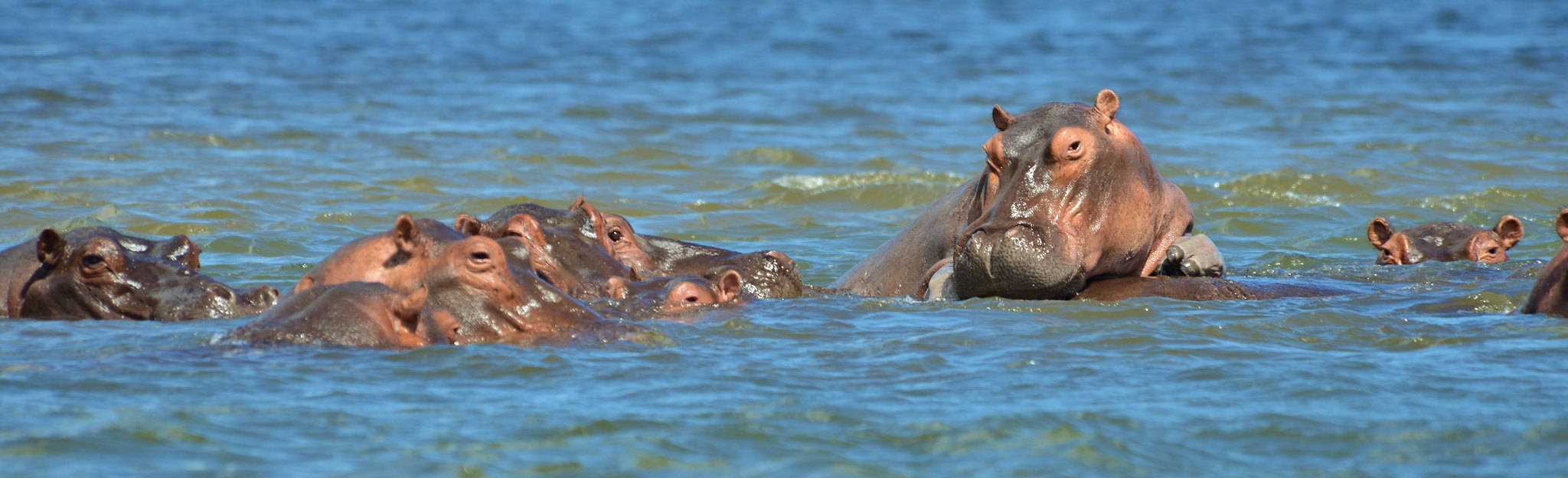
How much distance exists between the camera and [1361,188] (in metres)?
13.0

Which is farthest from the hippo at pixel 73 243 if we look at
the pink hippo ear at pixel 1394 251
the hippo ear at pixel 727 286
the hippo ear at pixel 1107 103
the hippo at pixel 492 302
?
the pink hippo ear at pixel 1394 251

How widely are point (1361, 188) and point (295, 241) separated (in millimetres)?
7916

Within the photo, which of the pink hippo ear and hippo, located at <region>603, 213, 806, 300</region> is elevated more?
hippo, located at <region>603, 213, 806, 300</region>

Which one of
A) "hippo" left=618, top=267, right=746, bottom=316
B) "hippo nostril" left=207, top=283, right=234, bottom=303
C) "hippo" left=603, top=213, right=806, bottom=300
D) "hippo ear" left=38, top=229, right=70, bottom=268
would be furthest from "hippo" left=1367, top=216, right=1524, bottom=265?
"hippo ear" left=38, top=229, right=70, bottom=268

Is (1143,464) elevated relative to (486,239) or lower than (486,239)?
lower

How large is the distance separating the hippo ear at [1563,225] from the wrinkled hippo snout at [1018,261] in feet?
5.09

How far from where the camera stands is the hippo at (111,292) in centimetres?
598

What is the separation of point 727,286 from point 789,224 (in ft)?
16.2

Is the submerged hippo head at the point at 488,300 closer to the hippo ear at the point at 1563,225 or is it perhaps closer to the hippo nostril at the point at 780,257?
the hippo nostril at the point at 780,257

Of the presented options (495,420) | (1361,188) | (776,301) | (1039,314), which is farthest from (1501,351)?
(1361,188)

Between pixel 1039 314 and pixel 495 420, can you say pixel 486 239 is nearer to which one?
pixel 495 420

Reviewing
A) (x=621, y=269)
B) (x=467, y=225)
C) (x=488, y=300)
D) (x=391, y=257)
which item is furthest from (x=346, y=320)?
(x=621, y=269)

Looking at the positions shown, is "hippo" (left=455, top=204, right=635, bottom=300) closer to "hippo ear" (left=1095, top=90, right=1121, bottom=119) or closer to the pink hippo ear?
"hippo ear" (left=1095, top=90, right=1121, bottom=119)

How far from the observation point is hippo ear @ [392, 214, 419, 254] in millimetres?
5461
